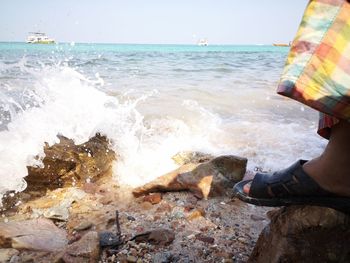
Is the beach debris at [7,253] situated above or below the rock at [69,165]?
below

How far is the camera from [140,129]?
439cm

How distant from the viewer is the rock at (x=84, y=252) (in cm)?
173

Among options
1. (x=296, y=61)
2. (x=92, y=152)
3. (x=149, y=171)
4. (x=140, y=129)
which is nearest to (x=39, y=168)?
(x=92, y=152)

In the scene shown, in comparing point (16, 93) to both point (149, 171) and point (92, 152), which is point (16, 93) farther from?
point (149, 171)

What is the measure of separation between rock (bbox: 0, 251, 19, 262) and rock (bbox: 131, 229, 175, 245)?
74 cm

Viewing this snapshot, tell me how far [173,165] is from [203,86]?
5.31 metres

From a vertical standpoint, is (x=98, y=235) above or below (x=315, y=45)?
below

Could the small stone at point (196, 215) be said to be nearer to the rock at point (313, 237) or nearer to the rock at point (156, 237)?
the rock at point (156, 237)

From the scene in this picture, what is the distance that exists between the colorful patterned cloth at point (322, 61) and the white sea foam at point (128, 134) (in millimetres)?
2145

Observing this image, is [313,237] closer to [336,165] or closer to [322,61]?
[336,165]

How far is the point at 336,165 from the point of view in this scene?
4.06ft

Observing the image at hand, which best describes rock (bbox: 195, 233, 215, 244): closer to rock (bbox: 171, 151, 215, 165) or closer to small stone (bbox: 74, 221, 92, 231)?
small stone (bbox: 74, 221, 92, 231)

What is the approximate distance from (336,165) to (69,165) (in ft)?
8.05

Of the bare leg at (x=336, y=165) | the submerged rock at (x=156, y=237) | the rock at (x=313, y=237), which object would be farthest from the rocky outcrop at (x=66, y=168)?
the bare leg at (x=336, y=165)
